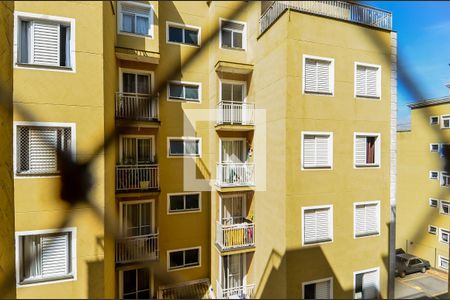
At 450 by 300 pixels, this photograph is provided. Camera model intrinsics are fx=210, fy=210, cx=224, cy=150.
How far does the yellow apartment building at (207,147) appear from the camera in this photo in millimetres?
581

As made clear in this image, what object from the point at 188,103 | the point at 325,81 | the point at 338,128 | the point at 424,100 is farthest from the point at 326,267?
the point at 188,103

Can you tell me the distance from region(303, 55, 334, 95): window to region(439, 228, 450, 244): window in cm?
212

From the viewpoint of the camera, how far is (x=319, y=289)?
228cm

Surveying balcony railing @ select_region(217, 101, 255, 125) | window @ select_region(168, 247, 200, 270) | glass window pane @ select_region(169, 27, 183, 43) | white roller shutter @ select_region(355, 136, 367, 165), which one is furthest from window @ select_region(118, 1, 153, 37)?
window @ select_region(168, 247, 200, 270)

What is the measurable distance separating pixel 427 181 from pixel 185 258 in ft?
13.9

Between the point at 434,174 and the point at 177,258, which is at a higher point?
the point at 434,174

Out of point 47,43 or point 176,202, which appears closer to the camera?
point 47,43

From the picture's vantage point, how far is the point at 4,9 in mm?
399

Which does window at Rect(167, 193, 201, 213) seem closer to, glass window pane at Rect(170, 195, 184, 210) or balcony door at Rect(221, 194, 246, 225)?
glass window pane at Rect(170, 195, 184, 210)

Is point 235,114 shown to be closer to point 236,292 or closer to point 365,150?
point 365,150

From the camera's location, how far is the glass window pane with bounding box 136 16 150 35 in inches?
139

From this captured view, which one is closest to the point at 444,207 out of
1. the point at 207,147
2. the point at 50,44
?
the point at 50,44

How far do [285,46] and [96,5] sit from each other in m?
2.03

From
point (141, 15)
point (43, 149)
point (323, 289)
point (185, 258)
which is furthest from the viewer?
point (185, 258)
